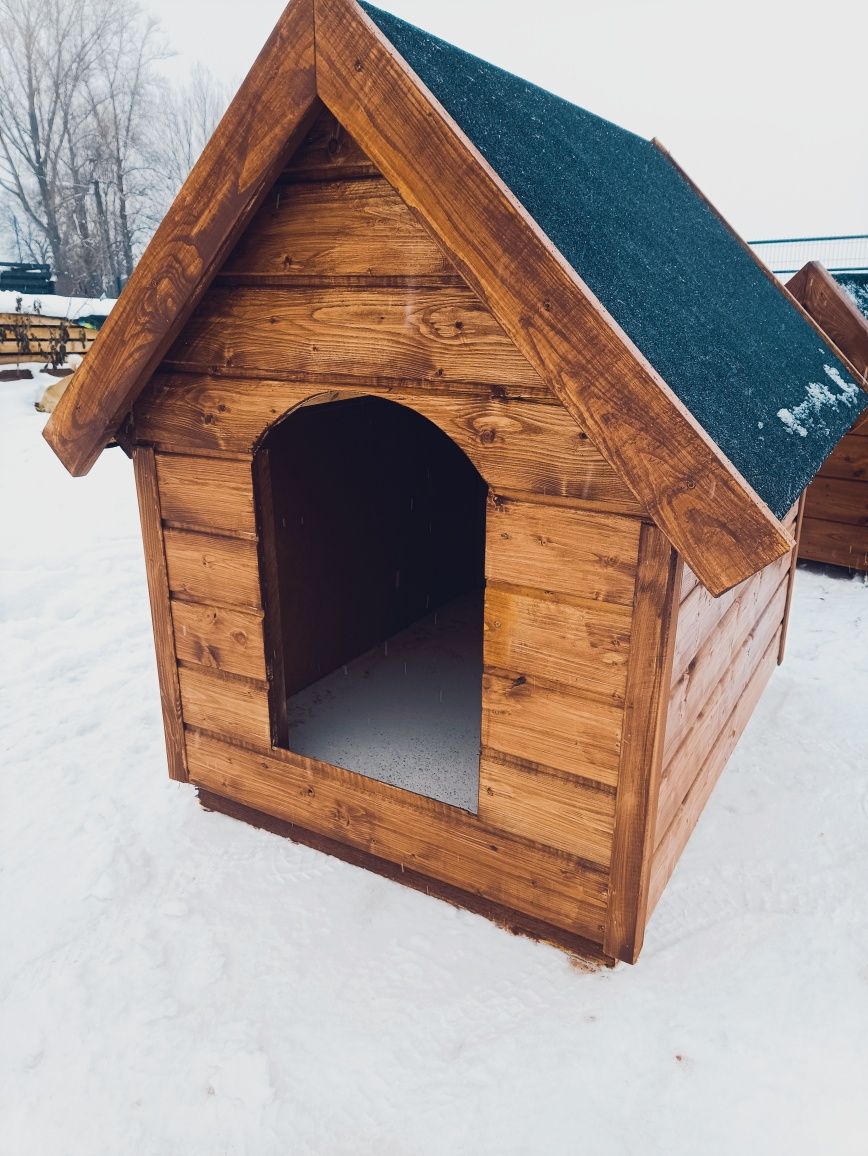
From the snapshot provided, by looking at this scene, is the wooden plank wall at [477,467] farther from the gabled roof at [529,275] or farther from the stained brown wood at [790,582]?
the stained brown wood at [790,582]

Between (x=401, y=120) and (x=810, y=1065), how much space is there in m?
2.69

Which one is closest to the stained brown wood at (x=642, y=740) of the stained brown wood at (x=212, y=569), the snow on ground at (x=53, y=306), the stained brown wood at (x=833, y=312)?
the stained brown wood at (x=212, y=569)

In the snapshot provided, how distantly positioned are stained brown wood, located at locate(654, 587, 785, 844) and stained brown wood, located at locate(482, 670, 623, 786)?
243 millimetres

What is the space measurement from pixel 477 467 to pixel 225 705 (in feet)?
4.93

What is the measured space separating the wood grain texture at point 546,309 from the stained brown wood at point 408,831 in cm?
124

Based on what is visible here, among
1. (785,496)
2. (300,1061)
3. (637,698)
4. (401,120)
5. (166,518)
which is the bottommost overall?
(300,1061)

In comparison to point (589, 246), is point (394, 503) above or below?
below

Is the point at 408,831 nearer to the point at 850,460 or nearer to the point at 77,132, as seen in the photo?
the point at 850,460

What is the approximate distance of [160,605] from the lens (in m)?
2.97

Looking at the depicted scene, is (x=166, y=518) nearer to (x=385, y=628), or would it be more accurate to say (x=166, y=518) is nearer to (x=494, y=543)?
(x=494, y=543)

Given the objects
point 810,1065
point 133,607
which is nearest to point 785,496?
point 810,1065

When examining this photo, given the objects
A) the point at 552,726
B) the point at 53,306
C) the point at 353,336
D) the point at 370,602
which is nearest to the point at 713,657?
the point at 552,726

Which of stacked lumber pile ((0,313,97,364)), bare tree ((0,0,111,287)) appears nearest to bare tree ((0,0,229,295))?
bare tree ((0,0,111,287))

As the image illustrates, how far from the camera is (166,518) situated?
283 cm
